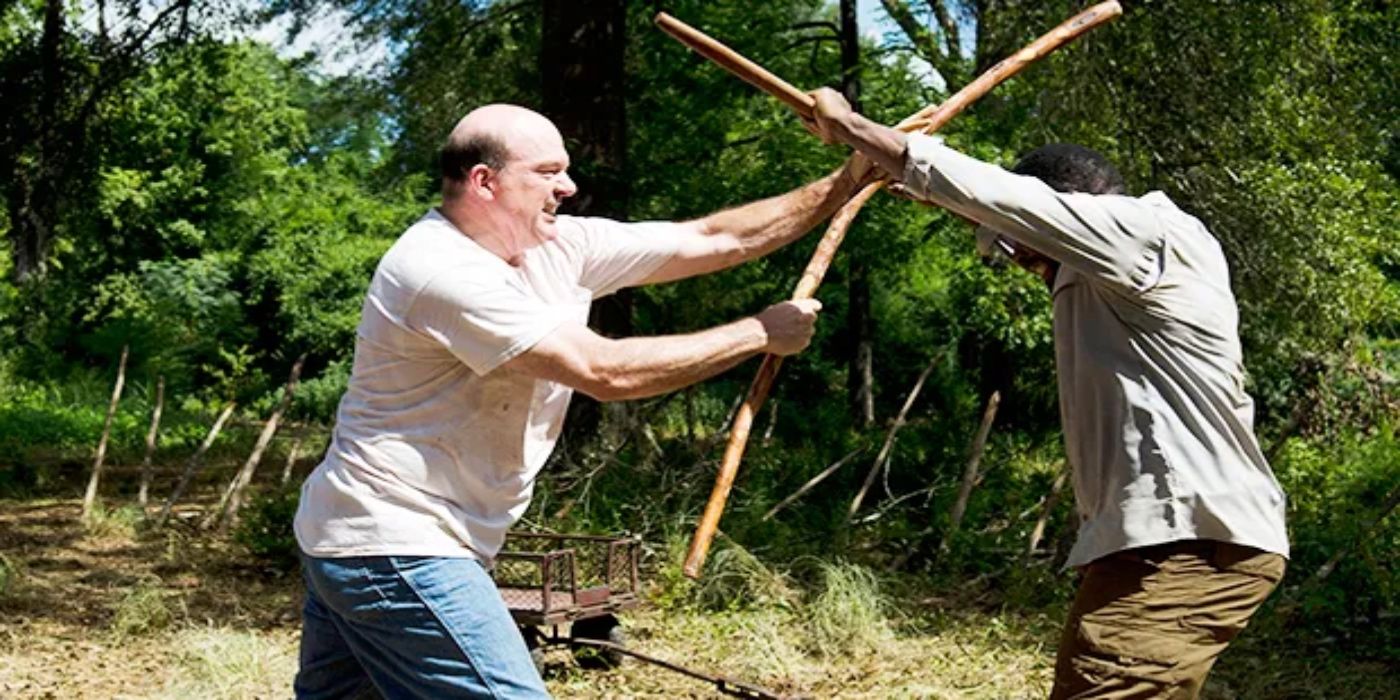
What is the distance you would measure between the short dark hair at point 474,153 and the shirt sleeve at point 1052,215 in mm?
831

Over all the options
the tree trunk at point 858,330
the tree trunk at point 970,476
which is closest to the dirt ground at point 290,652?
the tree trunk at point 970,476

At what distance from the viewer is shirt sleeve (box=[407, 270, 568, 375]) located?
9.89ft

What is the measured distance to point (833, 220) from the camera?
440 centimetres

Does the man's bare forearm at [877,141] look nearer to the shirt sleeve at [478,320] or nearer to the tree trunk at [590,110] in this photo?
the shirt sleeve at [478,320]

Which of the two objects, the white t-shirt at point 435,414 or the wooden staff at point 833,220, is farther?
the wooden staff at point 833,220

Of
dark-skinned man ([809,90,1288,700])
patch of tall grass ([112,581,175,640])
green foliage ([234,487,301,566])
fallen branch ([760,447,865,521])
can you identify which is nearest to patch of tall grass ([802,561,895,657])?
fallen branch ([760,447,865,521])

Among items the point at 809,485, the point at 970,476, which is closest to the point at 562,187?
the point at 970,476

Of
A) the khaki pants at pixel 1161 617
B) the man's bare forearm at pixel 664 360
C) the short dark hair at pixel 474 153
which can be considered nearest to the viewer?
the man's bare forearm at pixel 664 360

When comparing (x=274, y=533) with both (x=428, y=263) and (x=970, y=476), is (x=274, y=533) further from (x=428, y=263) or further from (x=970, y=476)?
(x=428, y=263)

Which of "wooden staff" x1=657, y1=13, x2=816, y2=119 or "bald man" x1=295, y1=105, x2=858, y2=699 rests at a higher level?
"wooden staff" x1=657, y1=13, x2=816, y2=119

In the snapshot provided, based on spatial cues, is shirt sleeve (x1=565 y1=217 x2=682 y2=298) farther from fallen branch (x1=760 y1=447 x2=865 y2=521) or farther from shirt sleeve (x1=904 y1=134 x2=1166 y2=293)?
fallen branch (x1=760 y1=447 x2=865 y2=521)

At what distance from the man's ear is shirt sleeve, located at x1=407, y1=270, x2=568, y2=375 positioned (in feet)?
0.81

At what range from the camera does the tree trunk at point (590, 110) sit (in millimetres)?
9906

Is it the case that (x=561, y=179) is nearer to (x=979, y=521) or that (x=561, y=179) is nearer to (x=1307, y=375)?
(x=979, y=521)
